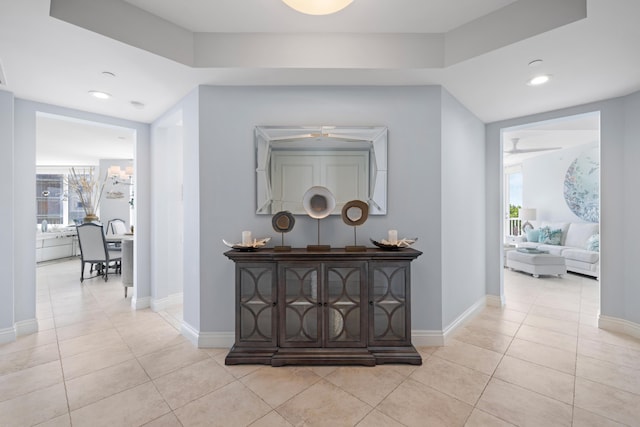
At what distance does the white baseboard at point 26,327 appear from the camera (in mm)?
2734

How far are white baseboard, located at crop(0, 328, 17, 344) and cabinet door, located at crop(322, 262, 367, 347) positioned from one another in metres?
3.01

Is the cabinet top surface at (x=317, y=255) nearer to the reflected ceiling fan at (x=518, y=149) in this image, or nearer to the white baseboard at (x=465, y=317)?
the white baseboard at (x=465, y=317)

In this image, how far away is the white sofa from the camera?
15.3 feet

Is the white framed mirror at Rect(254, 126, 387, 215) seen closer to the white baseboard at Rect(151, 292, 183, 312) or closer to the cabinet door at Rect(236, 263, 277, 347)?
the cabinet door at Rect(236, 263, 277, 347)

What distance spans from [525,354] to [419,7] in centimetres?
289

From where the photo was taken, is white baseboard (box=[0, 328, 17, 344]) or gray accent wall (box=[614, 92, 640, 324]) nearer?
white baseboard (box=[0, 328, 17, 344])

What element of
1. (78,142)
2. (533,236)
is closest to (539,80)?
(533,236)

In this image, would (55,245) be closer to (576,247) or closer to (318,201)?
(318,201)

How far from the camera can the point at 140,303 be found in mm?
3488

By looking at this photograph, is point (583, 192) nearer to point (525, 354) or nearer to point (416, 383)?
point (525, 354)

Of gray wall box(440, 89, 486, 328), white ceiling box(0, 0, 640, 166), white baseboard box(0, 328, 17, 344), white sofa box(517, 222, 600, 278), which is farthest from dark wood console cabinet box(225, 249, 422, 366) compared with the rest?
white sofa box(517, 222, 600, 278)

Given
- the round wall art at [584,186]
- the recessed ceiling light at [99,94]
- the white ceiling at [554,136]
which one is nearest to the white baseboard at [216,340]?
the recessed ceiling light at [99,94]

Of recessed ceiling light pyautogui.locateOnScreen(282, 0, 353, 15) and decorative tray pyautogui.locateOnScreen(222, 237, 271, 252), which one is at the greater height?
recessed ceiling light pyautogui.locateOnScreen(282, 0, 353, 15)

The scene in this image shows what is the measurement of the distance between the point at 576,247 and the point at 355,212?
17.9 feet
